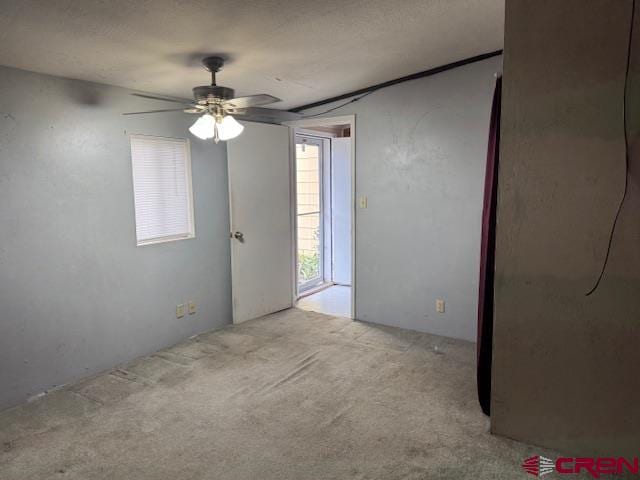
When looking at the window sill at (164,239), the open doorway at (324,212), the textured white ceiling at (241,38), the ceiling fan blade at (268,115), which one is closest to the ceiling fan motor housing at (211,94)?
the textured white ceiling at (241,38)

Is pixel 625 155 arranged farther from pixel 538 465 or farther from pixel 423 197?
pixel 423 197

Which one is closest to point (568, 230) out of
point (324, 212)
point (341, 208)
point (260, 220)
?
point (260, 220)

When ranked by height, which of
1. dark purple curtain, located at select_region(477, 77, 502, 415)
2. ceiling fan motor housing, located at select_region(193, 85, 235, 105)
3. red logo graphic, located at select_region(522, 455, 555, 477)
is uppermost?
ceiling fan motor housing, located at select_region(193, 85, 235, 105)

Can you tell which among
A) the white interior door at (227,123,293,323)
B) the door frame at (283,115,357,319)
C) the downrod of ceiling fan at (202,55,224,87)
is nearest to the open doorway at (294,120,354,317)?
the door frame at (283,115,357,319)

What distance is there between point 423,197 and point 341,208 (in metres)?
1.95

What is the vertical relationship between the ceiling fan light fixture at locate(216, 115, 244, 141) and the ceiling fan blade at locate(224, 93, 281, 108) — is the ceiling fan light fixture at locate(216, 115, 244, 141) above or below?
below

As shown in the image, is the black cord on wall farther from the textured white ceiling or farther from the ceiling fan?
the ceiling fan

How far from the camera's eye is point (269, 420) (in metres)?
2.69

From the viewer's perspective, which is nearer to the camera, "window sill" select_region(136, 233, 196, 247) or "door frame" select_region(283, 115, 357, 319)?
"window sill" select_region(136, 233, 196, 247)

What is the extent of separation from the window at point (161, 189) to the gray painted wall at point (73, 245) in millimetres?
80

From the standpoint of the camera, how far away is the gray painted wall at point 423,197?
3.76 m

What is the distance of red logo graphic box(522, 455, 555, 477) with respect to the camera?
220cm

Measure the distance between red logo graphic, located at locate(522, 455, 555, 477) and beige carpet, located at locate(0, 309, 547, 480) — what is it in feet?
0.15

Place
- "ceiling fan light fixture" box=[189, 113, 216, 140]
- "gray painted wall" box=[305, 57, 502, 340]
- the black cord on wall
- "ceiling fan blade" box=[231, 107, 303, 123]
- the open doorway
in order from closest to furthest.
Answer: the black cord on wall → "ceiling fan light fixture" box=[189, 113, 216, 140] → "gray painted wall" box=[305, 57, 502, 340] → "ceiling fan blade" box=[231, 107, 303, 123] → the open doorway
